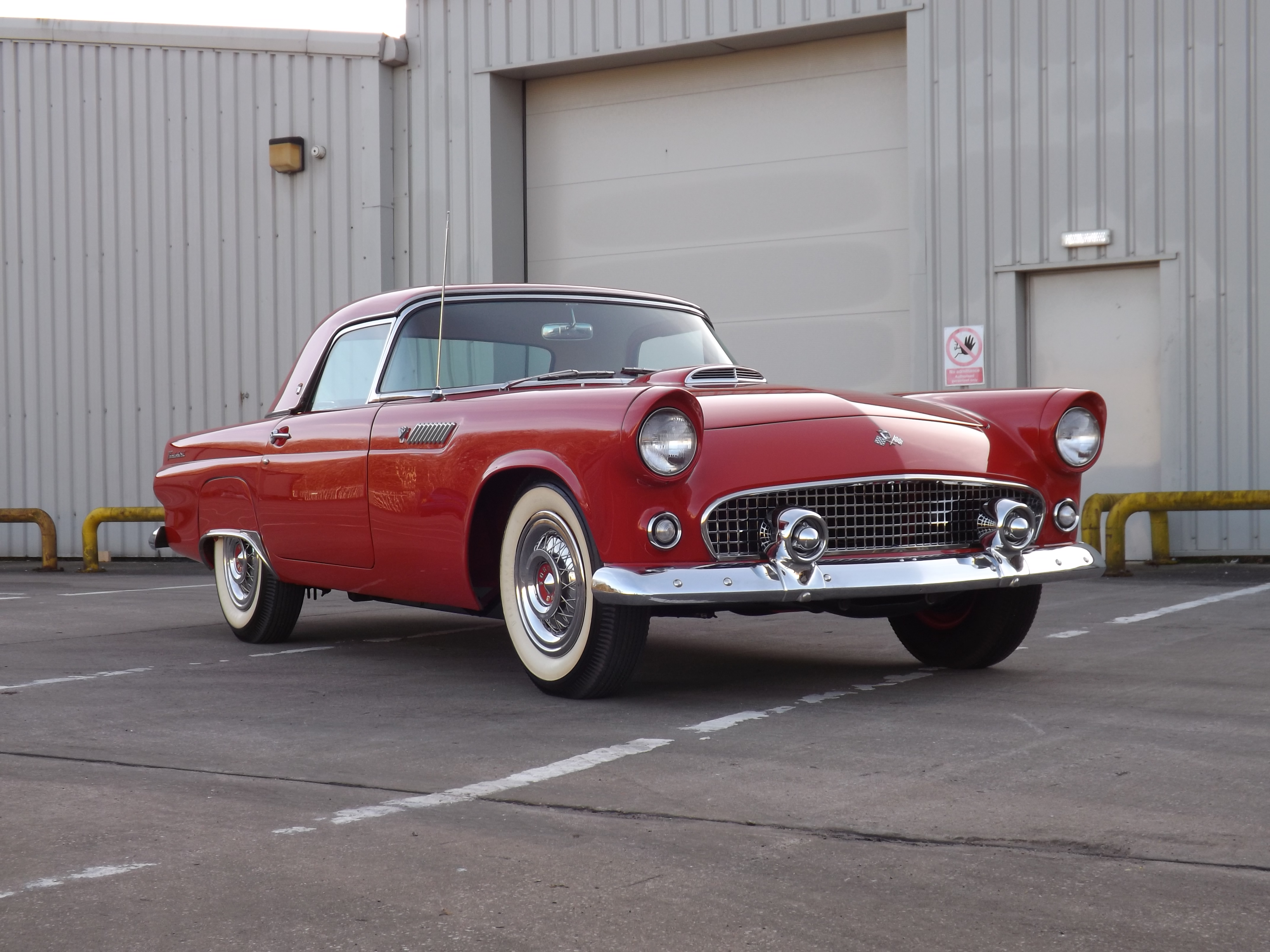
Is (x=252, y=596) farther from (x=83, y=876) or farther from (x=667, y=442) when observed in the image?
(x=83, y=876)

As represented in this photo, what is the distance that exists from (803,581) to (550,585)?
0.89m

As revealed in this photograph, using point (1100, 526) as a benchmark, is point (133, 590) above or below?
below

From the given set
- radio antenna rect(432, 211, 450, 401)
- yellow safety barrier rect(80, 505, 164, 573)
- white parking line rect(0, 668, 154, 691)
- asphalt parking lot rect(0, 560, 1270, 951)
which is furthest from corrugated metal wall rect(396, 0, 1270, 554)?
white parking line rect(0, 668, 154, 691)

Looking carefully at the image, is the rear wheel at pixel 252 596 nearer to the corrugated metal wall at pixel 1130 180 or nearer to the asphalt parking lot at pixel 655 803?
the asphalt parking lot at pixel 655 803

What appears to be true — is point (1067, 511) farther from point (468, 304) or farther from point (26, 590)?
point (26, 590)

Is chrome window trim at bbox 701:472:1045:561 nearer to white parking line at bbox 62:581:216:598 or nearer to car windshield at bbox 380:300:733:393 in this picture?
car windshield at bbox 380:300:733:393

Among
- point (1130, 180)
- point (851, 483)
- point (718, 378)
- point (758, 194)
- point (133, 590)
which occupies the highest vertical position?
point (758, 194)

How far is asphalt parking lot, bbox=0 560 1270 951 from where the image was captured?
2605 millimetres

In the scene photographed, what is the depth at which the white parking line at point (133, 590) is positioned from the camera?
10.5 m

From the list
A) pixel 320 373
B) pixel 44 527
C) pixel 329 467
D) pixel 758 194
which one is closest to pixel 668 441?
pixel 329 467

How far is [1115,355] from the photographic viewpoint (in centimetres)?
1195

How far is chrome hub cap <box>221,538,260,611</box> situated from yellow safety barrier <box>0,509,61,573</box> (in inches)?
304

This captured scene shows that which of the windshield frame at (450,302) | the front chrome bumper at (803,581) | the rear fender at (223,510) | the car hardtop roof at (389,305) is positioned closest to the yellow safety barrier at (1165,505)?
the car hardtop roof at (389,305)

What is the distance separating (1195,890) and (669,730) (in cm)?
185
